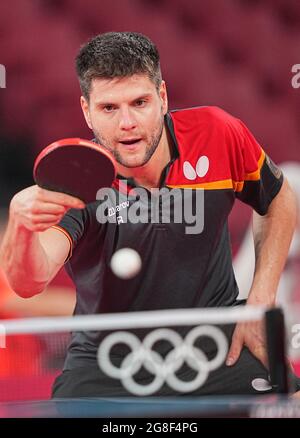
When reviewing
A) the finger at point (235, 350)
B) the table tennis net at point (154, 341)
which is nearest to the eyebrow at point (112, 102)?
the table tennis net at point (154, 341)

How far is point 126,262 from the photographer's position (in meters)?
2.39

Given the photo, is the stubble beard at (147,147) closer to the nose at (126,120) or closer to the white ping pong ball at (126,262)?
the nose at (126,120)

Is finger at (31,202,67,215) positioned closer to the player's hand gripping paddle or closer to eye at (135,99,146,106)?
the player's hand gripping paddle

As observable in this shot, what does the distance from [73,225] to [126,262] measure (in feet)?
0.58

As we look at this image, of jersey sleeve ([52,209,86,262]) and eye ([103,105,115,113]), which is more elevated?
eye ([103,105,115,113])

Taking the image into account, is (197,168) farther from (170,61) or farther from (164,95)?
(170,61)

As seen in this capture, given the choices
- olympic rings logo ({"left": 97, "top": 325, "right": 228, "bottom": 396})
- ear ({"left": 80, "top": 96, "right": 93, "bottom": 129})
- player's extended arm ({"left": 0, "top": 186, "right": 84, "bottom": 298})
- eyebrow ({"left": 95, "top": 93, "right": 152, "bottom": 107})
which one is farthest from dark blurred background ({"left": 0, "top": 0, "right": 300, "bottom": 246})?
olympic rings logo ({"left": 97, "top": 325, "right": 228, "bottom": 396})

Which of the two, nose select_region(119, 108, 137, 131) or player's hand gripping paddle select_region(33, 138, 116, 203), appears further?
nose select_region(119, 108, 137, 131)

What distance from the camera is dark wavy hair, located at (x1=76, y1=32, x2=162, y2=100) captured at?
230cm

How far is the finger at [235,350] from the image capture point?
2.43 m

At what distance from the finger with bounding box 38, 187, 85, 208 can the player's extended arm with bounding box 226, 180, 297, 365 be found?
0.62m

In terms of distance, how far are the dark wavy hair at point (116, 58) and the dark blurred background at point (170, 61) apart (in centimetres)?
9

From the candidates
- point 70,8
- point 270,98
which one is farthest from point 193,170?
point 70,8

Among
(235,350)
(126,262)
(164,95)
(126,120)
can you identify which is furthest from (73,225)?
(235,350)
